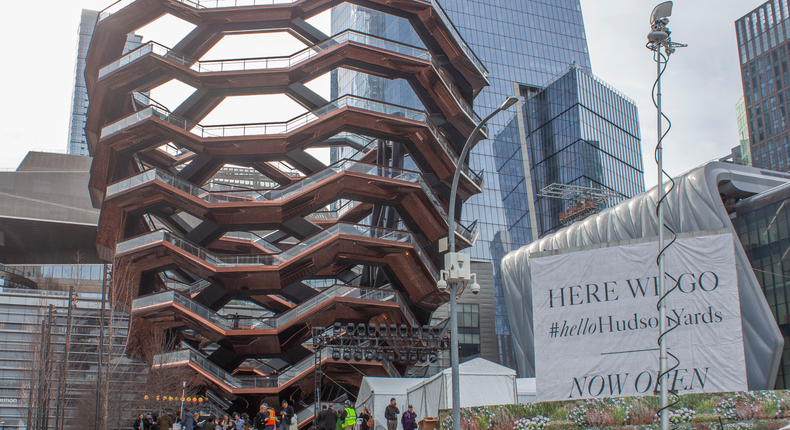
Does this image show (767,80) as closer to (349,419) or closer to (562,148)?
(562,148)

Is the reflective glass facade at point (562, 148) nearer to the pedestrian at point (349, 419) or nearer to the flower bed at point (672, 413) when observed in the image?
the pedestrian at point (349, 419)

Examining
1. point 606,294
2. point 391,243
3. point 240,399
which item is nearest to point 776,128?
point 391,243

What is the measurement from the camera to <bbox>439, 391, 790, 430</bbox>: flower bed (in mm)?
14977

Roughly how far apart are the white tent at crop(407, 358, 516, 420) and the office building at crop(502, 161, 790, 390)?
12370 mm

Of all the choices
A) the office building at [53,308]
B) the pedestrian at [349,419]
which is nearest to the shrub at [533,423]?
the pedestrian at [349,419]

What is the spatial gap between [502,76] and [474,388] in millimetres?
105755

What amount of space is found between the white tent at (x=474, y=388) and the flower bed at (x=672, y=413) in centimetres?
1050

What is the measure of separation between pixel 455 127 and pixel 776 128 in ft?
316

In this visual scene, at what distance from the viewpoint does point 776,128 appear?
12544 centimetres

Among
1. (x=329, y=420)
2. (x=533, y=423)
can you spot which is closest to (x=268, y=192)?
(x=329, y=420)

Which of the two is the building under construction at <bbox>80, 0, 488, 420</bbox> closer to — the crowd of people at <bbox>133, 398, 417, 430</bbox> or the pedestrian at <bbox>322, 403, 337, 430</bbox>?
the crowd of people at <bbox>133, 398, 417, 430</bbox>

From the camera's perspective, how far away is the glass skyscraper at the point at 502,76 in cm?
11644

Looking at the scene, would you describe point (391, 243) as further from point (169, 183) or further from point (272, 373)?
point (169, 183)

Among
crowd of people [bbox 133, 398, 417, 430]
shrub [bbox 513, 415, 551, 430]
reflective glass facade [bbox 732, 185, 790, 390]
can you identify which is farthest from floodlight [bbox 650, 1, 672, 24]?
reflective glass facade [bbox 732, 185, 790, 390]
